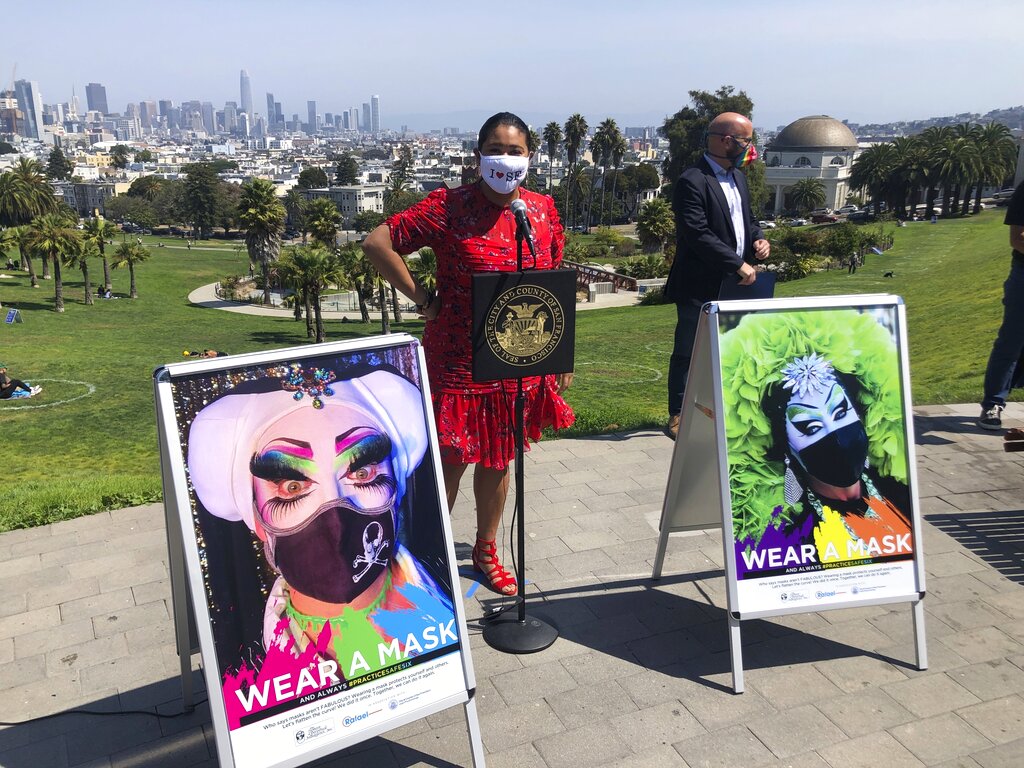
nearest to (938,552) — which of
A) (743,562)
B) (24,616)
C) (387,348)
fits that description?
(743,562)

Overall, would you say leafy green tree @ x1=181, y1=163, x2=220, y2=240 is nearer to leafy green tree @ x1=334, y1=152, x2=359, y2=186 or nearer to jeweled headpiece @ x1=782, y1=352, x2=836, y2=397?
leafy green tree @ x1=334, y1=152, x2=359, y2=186

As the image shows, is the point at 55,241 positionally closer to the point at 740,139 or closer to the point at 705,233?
the point at 705,233

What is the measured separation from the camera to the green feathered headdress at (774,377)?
3650 mm

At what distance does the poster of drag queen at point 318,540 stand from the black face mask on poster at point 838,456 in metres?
1.77

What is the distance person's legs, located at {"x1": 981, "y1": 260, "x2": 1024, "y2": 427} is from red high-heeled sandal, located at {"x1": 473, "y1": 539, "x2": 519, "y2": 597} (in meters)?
4.83

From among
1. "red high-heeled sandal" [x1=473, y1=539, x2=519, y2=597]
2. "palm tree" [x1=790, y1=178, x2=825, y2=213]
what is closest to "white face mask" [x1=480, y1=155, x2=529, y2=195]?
"red high-heeled sandal" [x1=473, y1=539, x2=519, y2=597]

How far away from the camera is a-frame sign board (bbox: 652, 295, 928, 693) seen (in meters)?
3.64

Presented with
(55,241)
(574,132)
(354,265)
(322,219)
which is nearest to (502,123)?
(354,265)

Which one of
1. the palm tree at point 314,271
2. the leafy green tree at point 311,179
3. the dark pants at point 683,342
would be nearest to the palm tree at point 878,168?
the palm tree at point 314,271

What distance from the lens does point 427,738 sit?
335 centimetres

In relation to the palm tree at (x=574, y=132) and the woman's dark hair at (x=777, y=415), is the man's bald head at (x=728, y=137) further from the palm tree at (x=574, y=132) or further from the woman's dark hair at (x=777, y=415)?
the palm tree at (x=574, y=132)

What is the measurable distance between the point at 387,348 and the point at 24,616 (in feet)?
9.01

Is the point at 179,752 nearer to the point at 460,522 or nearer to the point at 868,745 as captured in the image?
the point at 460,522

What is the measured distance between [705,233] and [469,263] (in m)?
2.52
